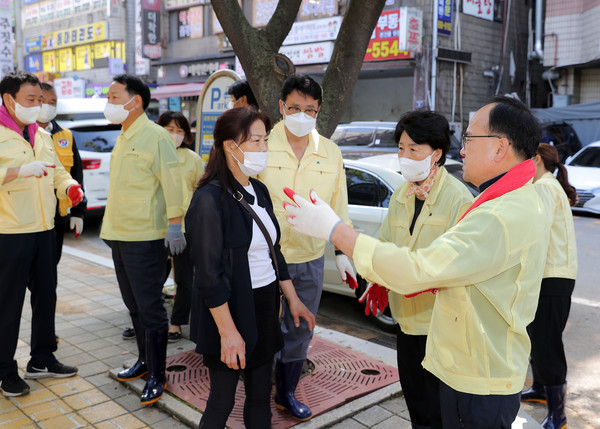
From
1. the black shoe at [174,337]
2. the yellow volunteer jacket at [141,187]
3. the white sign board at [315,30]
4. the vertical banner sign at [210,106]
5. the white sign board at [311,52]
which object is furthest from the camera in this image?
the white sign board at [311,52]

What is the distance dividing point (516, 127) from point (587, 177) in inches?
447

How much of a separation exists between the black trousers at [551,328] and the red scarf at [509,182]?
1.56m

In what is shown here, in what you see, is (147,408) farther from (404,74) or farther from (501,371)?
(404,74)

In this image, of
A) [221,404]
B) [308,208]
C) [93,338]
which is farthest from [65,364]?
[308,208]

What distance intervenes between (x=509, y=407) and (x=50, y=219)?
10.7 feet

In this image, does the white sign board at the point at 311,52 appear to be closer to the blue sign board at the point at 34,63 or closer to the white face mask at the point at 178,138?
the white face mask at the point at 178,138

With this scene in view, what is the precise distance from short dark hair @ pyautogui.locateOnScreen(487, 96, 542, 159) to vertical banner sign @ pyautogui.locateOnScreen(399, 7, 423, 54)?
15663 millimetres

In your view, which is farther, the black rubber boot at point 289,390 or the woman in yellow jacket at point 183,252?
the woman in yellow jacket at point 183,252

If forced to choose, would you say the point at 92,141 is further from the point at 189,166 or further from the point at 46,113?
the point at 189,166

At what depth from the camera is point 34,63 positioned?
121ft

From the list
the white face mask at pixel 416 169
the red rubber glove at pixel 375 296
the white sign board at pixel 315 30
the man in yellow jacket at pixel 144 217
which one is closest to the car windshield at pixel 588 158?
the white sign board at pixel 315 30

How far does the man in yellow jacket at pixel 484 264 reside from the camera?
1783 millimetres

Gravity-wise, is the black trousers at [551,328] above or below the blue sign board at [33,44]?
below

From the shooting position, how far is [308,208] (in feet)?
6.29
